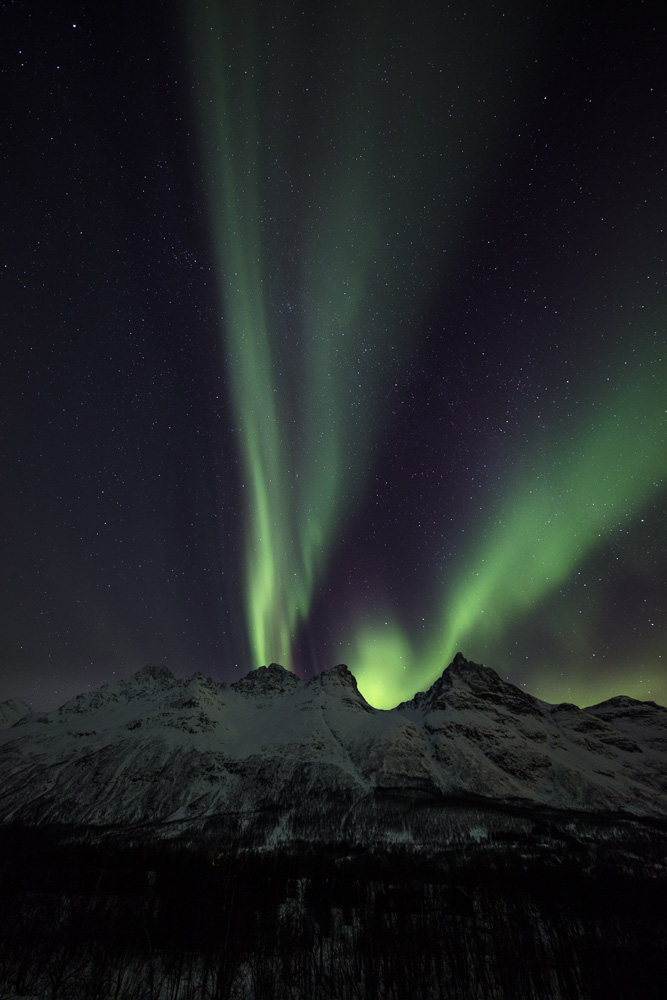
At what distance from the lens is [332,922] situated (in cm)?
9194

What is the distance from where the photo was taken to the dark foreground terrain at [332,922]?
75.3 meters

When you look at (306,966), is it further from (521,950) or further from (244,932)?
(521,950)

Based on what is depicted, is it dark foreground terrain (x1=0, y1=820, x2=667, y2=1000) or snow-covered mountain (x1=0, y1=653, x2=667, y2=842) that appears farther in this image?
snow-covered mountain (x1=0, y1=653, x2=667, y2=842)

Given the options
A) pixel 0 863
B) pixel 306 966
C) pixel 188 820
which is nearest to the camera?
pixel 306 966

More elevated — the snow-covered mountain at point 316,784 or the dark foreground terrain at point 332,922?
the snow-covered mountain at point 316,784

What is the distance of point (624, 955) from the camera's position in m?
84.4

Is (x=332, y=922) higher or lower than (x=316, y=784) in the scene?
lower

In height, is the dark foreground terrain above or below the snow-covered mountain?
below

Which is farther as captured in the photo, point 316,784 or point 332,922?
point 316,784

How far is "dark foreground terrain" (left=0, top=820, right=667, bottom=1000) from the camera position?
75.3m

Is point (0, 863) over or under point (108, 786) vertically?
under

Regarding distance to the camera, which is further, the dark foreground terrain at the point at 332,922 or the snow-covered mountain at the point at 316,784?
the snow-covered mountain at the point at 316,784

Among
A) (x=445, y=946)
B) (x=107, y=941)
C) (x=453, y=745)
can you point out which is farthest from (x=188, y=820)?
(x=453, y=745)

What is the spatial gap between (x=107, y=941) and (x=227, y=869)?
33.0 meters
